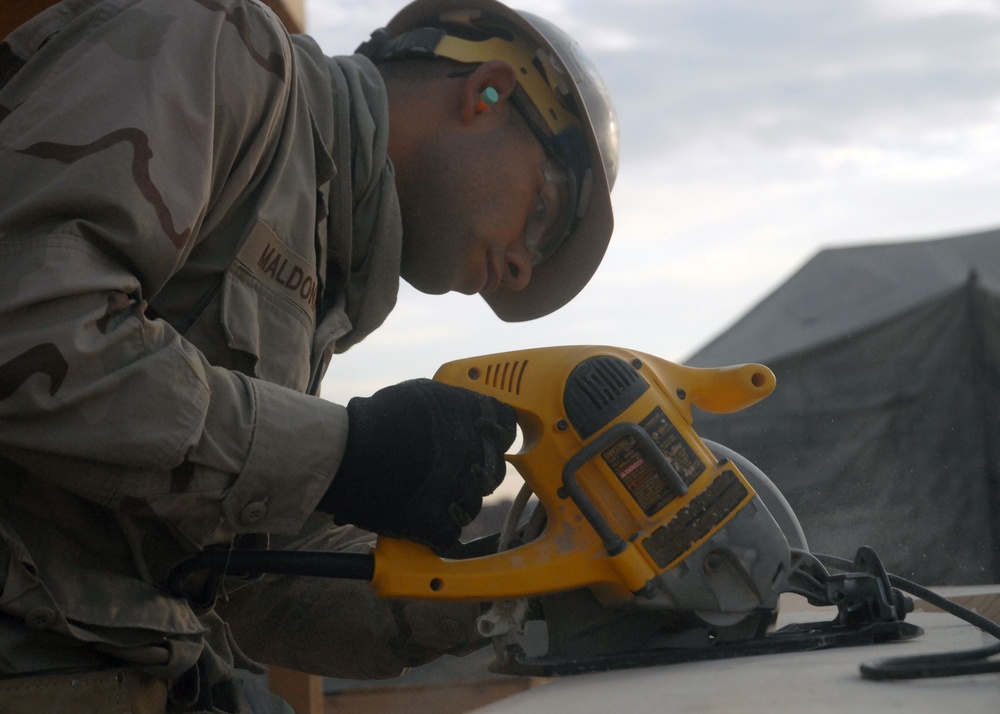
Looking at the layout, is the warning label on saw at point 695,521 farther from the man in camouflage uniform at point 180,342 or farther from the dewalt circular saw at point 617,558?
the man in camouflage uniform at point 180,342

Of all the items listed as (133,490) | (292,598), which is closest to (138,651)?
(133,490)

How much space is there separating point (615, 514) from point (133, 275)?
0.80 metres

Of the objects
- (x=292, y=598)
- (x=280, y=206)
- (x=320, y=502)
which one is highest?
(x=280, y=206)

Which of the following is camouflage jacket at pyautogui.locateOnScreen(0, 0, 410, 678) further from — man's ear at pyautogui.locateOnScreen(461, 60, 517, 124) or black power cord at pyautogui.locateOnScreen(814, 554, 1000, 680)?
black power cord at pyautogui.locateOnScreen(814, 554, 1000, 680)

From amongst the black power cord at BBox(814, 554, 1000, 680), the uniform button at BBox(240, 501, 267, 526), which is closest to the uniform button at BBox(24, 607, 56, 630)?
the uniform button at BBox(240, 501, 267, 526)

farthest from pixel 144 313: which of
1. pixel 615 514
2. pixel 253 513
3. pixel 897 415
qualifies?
pixel 897 415

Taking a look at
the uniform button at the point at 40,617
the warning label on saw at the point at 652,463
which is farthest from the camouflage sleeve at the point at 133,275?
the warning label on saw at the point at 652,463

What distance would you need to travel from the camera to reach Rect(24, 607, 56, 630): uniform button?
1422 millimetres

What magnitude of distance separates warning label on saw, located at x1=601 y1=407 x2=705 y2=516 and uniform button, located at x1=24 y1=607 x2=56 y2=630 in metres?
0.82

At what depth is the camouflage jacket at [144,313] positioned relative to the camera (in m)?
1.31

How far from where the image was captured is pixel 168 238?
1.39m

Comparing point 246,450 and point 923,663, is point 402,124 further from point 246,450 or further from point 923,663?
point 923,663

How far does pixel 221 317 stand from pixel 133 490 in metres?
0.33

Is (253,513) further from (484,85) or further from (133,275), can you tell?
(484,85)
